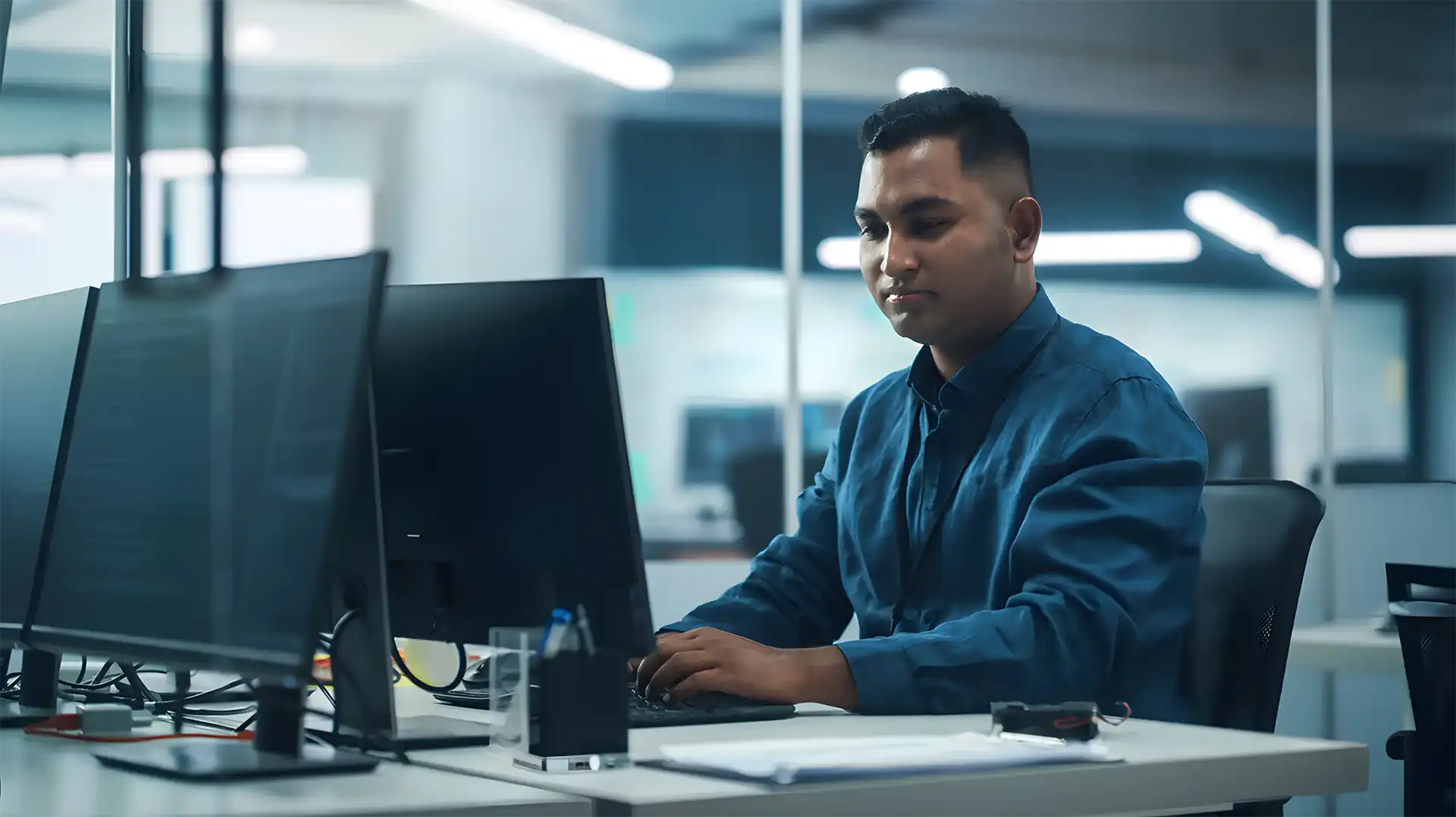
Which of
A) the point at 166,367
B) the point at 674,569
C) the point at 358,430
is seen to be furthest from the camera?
the point at 674,569

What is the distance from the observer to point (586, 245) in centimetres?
410

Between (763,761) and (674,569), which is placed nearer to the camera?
(763,761)

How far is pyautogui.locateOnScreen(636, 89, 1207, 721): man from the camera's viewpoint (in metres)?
1.57

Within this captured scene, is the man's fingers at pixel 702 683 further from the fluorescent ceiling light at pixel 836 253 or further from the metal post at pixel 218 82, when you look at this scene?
the metal post at pixel 218 82

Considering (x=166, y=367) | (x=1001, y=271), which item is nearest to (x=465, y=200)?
(x=1001, y=271)

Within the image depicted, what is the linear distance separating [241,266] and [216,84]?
2.85 metres

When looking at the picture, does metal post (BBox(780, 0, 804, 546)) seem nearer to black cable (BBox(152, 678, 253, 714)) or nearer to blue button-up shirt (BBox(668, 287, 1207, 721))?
blue button-up shirt (BBox(668, 287, 1207, 721))

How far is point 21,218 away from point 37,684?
1909mm

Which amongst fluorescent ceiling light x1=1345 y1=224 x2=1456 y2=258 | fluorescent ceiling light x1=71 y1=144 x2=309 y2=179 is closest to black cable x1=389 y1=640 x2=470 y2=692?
fluorescent ceiling light x1=71 y1=144 x2=309 y2=179

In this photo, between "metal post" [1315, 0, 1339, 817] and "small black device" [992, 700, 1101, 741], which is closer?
"small black device" [992, 700, 1101, 741]

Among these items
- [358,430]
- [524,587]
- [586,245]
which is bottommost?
[524,587]

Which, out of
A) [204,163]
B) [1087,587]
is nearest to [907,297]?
[1087,587]

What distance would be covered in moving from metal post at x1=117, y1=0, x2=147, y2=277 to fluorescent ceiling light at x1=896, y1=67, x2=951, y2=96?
1.88 metres

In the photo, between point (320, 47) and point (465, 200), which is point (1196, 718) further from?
point (320, 47)
